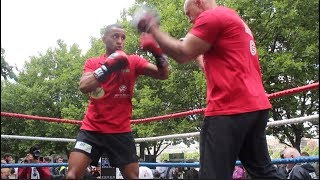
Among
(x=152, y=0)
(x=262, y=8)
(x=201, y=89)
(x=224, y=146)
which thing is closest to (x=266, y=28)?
(x=262, y=8)

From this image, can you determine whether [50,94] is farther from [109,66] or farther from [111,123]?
[109,66]

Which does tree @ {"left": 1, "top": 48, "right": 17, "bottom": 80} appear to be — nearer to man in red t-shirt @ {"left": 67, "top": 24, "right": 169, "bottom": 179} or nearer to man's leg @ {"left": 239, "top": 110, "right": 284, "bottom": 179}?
man's leg @ {"left": 239, "top": 110, "right": 284, "bottom": 179}

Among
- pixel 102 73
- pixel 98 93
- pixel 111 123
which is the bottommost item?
pixel 111 123

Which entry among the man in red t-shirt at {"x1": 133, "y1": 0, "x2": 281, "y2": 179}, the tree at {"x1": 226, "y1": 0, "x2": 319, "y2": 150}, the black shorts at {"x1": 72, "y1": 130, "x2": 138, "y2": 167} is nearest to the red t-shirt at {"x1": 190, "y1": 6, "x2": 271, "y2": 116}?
the man in red t-shirt at {"x1": 133, "y1": 0, "x2": 281, "y2": 179}

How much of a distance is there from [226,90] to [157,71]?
1.20m

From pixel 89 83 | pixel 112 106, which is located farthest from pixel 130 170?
pixel 89 83

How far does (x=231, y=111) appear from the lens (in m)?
2.25

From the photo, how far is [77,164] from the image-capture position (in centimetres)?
321

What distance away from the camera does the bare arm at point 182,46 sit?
2270 mm

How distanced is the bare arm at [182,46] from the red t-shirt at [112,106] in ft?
3.74

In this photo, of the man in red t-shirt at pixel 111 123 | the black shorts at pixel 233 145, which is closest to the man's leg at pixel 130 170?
the man in red t-shirt at pixel 111 123

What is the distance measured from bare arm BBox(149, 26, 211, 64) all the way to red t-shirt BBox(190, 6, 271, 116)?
0.04 meters

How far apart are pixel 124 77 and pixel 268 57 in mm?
14073

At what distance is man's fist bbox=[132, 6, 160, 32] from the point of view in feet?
7.73
